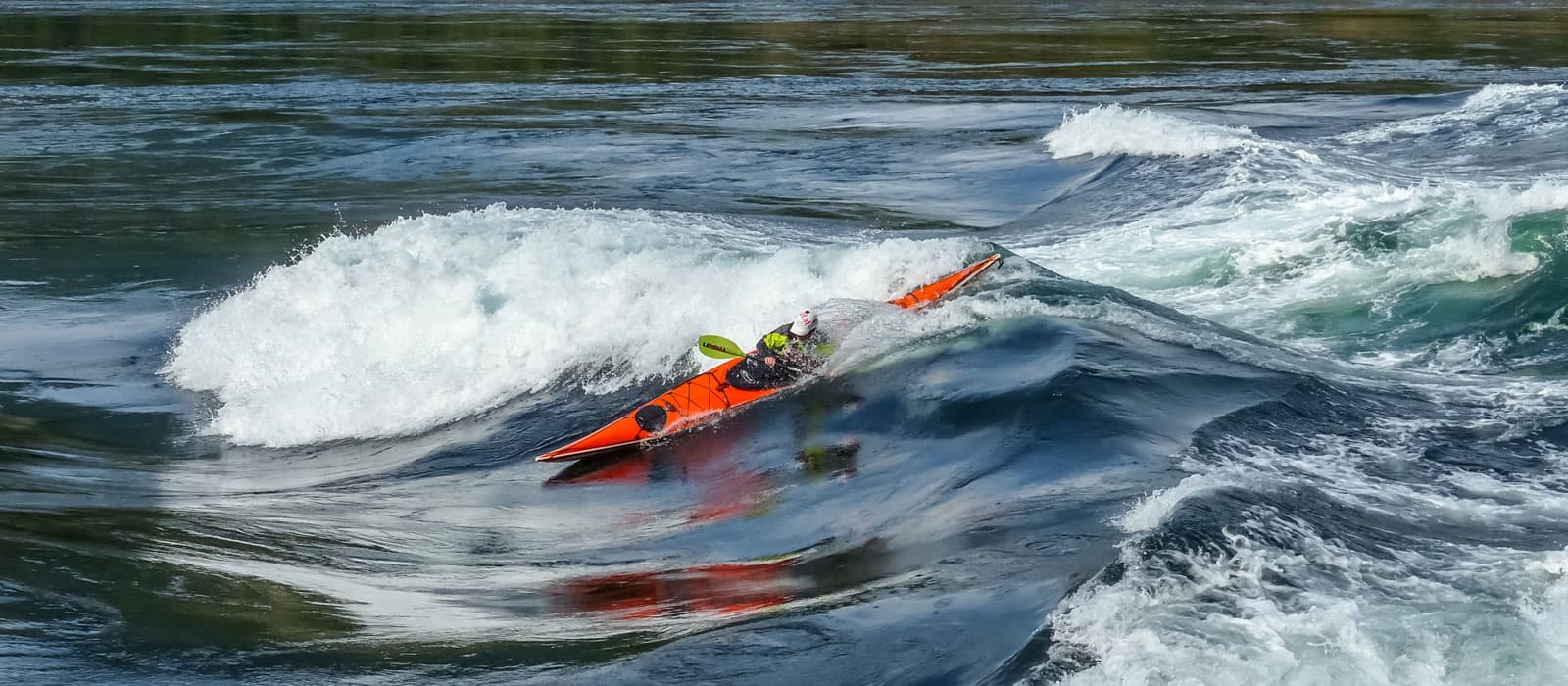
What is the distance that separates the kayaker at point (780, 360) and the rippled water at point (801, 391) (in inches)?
13.9

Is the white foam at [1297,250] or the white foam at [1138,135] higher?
the white foam at [1138,135]

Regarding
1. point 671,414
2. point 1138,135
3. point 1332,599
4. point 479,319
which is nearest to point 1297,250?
point 1138,135

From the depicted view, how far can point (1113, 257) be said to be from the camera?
20047 mm

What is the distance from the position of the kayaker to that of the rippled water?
1.16 feet

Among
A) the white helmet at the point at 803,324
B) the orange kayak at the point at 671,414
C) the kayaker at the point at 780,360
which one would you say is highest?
the white helmet at the point at 803,324

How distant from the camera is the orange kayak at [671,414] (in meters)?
13.0

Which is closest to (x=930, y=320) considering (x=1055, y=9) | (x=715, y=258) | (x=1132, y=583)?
(x=715, y=258)

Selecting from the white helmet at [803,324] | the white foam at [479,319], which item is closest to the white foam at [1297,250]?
the white foam at [479,319]

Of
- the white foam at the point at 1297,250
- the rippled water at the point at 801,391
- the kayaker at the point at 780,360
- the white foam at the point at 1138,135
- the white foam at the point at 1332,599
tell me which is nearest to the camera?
the white foam at the point at 1332,599

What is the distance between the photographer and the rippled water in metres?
8.02

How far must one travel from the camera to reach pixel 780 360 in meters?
13.9

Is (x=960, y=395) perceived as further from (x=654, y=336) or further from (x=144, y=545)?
(x=144, y=545)

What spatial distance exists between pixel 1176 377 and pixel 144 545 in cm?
758

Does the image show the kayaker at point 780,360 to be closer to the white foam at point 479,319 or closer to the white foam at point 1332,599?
the white foam at point 479,319
